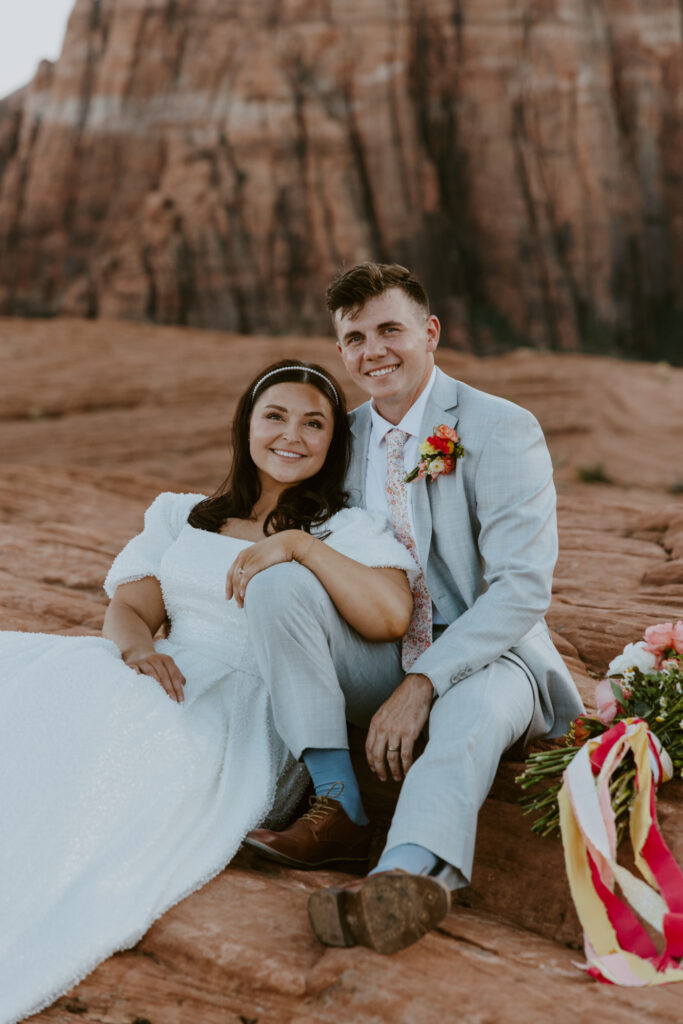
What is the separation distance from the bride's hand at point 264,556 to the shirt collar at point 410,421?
0.61m

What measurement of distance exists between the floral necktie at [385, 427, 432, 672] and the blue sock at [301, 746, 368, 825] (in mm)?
449

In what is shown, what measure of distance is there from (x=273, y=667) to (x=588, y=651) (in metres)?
2.06

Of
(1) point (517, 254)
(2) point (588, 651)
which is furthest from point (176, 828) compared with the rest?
(1) point (517, 254)

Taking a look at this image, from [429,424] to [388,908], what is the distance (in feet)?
5.46

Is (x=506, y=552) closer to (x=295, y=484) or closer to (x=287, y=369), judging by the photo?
(x=295, y=484)

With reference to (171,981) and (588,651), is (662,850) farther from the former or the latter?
(588,651)

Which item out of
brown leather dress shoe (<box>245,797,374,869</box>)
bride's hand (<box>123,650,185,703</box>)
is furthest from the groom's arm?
bride's hand (<box>123,650,185,703</box>)

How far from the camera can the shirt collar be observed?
3.38 metres

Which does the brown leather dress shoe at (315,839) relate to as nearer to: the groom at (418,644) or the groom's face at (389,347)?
the groom at (418,644)

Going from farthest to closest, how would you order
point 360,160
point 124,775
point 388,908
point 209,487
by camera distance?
point 360,160 → point 209,487 → point 124,775 → point 388,908

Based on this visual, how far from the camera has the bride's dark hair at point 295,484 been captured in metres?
3.38

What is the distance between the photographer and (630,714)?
2.89 metres

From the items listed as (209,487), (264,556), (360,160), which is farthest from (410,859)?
(360,160)

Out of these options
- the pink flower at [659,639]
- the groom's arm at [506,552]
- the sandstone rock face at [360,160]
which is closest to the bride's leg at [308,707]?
the groom's arm at [506,552]
